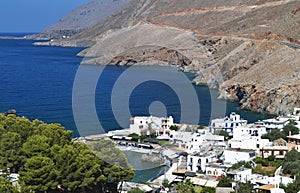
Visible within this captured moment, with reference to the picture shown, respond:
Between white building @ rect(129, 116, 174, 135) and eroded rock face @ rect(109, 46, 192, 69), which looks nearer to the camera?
white building @ rect(129, 116, 174, 135)

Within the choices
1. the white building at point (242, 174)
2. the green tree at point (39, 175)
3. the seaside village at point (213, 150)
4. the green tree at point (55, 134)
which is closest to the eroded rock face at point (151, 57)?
the seaside village at point (213, 150)

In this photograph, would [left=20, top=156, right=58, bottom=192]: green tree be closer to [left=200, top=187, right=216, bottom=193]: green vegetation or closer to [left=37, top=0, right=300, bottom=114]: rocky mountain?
[left=200, top=187, right=216, bottom=193]: green vegetation

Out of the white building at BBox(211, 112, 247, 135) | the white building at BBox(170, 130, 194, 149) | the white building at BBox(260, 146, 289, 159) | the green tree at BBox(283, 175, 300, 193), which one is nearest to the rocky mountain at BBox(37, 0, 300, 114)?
the white building at BBox(211, 112, 247, 135)

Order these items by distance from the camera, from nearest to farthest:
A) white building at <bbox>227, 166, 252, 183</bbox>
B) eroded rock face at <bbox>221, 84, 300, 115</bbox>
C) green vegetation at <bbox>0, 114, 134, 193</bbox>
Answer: green vegetation at <bbox>0, 114, 134, 193</bbox>
white building at <bbox>227, 166, 252, 183</bbox>
eroded rock face at <bbox>221, 84, 300, 115</bbox>

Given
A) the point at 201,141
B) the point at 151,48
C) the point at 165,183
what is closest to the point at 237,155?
the point at 165,183

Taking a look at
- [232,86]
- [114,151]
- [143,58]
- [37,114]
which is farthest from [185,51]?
[114,151]
